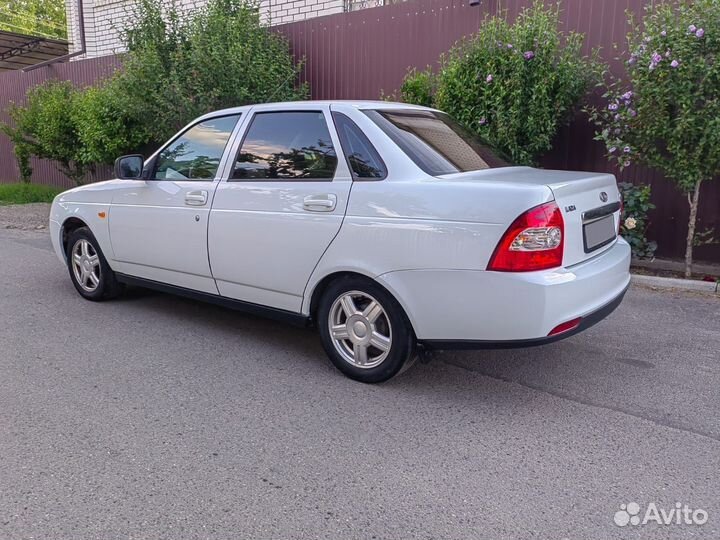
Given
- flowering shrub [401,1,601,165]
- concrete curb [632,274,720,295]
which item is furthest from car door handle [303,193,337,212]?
concrete curb [632,274,720,295]

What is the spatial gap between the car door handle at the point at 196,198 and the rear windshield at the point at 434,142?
1.41m

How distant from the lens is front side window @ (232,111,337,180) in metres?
4.14

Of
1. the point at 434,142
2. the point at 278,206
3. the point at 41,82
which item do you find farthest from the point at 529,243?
the point at 41,82

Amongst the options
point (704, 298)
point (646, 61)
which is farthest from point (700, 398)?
point (646, 61)

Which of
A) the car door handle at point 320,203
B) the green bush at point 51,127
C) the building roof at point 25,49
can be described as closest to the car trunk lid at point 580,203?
the car door handle at point 320,203

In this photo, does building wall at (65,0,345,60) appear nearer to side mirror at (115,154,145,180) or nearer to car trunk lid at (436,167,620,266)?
side mirror at (115,154,145,180)

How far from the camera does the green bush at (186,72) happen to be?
8594 mm

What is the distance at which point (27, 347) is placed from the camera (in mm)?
4625

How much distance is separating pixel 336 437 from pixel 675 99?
188 inches

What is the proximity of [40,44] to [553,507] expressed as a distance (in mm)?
23953

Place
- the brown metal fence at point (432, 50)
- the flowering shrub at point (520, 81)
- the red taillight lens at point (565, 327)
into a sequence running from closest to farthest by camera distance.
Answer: the red taillight lens at point (565, 327), the flowering shrub at point (520, 81), the brown metal fence at point (432, 50)

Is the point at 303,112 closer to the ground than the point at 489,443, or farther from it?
farther from it

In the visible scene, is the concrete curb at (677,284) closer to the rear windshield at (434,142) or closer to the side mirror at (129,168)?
the rear windshield at (434,142)

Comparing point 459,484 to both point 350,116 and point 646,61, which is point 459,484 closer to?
point 350,116
